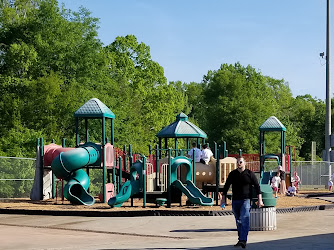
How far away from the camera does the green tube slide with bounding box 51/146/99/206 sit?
29.8 m

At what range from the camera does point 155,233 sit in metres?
18.2

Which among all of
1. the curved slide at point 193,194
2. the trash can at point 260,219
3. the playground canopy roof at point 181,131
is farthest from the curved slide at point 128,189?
the playground canopy roof at point 181,131

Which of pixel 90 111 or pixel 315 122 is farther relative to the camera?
pixel 315 122

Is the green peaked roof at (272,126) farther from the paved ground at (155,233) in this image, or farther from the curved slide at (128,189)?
the paved ground at (155,233)

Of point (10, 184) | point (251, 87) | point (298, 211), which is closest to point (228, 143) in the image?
point (251, 87)

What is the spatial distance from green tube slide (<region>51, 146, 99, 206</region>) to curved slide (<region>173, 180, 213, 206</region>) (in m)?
4.38

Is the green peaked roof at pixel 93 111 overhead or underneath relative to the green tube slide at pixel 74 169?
overhead

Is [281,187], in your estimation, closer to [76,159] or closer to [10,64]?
[76,159]

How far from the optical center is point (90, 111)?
32.2 meters

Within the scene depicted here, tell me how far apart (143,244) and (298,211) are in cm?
1166

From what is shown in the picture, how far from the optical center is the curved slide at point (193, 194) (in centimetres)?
2686

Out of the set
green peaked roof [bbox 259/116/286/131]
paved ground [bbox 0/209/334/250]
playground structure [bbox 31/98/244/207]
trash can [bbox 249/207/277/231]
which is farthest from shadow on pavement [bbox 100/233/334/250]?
green peaked roof [bbox 259/116/286/131]

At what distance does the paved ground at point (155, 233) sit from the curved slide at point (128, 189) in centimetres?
329

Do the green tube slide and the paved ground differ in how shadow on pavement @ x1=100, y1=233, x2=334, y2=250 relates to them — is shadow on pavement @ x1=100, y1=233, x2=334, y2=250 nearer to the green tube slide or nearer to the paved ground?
the paved ground
